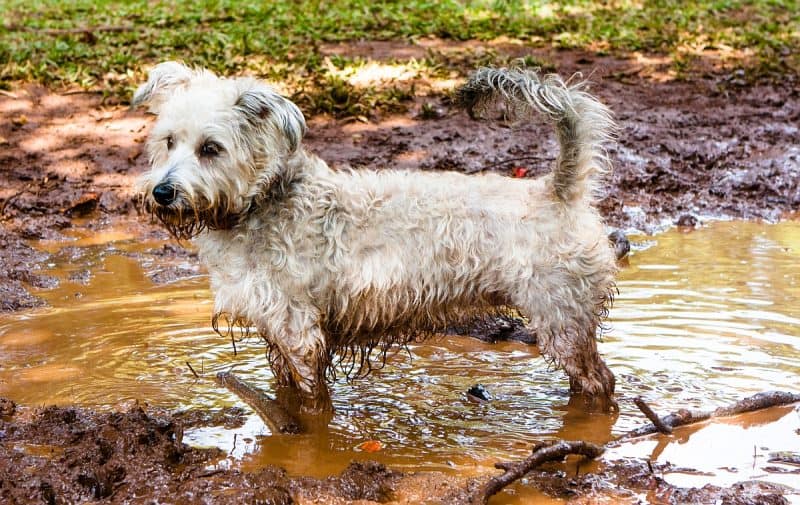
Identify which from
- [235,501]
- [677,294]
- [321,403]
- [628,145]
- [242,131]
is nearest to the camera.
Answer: [235,501]

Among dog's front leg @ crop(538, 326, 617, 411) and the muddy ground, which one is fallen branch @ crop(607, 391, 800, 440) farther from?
the muddy ground

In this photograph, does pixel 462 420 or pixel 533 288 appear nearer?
pixel 533 288

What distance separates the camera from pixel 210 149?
Answer: 5.10m

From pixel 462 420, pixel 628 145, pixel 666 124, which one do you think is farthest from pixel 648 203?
pixel 462 420

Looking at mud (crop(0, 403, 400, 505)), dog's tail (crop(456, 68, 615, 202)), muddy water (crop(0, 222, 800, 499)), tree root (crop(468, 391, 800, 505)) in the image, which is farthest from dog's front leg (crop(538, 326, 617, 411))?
mud (crop(0, 403, 400, 505))

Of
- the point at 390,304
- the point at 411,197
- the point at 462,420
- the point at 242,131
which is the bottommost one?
the point at 462,420

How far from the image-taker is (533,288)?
17.3ft

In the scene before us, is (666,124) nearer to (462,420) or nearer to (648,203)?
(648,203)

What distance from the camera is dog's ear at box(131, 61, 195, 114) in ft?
18.0

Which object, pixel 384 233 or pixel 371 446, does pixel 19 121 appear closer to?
pixel 384 233

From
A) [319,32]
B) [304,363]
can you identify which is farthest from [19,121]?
[304,363]

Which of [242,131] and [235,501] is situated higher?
[242,131]

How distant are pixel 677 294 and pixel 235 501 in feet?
14.9

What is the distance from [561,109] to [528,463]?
187cm
